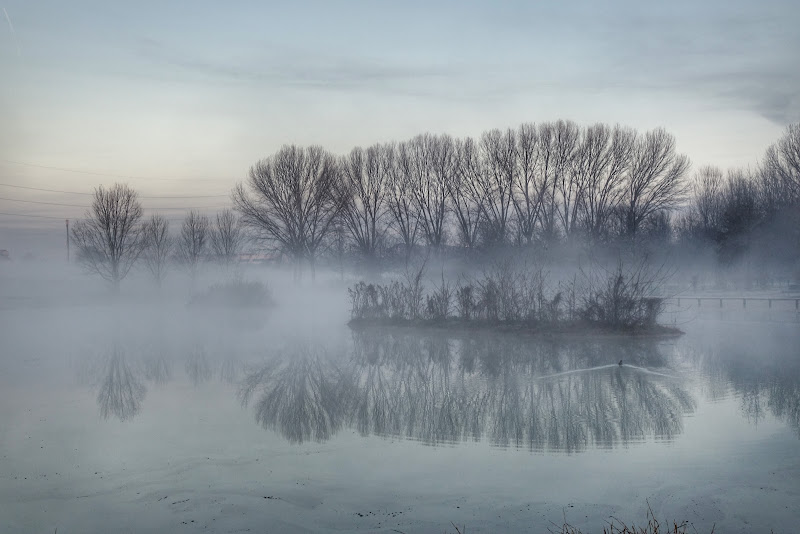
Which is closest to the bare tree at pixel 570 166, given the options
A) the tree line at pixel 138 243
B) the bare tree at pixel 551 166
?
the bare tree at pixel 551 166

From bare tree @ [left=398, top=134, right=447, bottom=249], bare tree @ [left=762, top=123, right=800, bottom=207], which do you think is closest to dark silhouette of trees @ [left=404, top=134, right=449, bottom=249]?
bare tree @ [left=398, top=134, right=447, bottom=249]

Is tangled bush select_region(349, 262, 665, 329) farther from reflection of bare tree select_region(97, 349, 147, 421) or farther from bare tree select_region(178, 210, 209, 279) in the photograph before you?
bare tree select_region(178, 210, 209, 279)

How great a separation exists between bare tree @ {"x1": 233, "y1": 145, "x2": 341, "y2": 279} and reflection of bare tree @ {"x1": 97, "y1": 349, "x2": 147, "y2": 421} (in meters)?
30.2

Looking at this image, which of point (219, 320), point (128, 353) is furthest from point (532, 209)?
point (128, 353)

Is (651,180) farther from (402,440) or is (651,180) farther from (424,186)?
(402,440)

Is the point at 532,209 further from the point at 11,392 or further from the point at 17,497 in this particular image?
the point at 17,497

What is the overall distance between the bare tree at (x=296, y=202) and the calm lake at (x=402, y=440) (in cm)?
2875

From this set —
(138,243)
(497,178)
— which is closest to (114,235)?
(138,243)

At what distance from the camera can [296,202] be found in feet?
159

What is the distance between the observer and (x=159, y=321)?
111 feet

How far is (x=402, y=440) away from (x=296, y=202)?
1555 inches

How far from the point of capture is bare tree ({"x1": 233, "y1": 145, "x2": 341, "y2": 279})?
160 feet

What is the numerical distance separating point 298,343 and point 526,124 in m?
29.2

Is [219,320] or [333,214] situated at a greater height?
[333,214]
